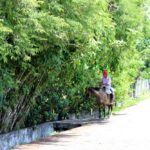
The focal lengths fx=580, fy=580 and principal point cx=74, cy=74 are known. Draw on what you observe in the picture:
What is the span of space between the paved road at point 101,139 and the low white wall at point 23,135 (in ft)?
2.18

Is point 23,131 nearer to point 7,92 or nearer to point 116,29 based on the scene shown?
point 7,92

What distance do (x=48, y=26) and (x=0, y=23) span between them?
1.96 m

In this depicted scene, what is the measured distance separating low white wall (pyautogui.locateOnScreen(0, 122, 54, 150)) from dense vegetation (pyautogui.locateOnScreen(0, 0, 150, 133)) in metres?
0.30

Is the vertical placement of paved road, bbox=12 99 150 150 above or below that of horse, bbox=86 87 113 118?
below

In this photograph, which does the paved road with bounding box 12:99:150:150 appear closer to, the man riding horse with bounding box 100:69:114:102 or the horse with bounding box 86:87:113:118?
the man riding horse with bounding box 100:69:114:102

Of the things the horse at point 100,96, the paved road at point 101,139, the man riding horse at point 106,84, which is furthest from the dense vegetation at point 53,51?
the paved road at point 101,139

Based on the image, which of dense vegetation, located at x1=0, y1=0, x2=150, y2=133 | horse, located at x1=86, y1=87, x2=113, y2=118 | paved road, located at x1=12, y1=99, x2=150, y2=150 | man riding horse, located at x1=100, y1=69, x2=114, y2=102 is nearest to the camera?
dense vegetation, located at x1=0, y1=0, x2=150, y2=133

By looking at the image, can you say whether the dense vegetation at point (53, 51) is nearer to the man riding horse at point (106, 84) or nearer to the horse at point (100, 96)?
the man riding horse at point (106, 84)

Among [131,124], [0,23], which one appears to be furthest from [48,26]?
[131,124]

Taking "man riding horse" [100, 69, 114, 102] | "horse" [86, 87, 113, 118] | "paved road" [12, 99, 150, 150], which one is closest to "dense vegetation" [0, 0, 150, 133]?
"man riding horse" [100, 69, 114, 102]

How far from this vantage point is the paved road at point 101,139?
12.8 meters

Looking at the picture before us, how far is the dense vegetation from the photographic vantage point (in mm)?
11500

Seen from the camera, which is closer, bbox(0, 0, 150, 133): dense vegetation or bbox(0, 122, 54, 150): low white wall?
bbox(0, 0, 150, 133): dense vegetation

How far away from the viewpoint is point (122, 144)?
13375mm
